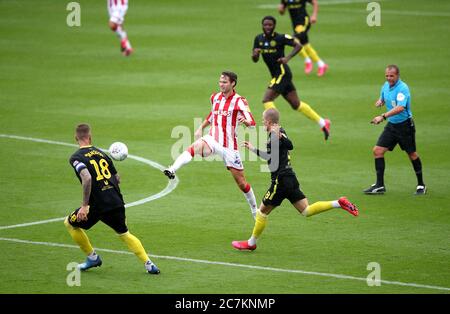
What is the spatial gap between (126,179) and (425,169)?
6009mm

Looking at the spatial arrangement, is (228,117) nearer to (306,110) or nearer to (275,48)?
(275,48)

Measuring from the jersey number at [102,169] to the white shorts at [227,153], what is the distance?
3340 millimetres

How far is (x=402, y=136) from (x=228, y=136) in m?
3.69

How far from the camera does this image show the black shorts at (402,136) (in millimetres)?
17516

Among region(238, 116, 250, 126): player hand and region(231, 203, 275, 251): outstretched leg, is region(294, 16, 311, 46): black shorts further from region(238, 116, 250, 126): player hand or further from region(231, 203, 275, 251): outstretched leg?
region(231, 203, 275, 251): outstretched leg

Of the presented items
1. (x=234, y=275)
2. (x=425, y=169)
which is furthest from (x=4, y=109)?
(x=234, y=275)

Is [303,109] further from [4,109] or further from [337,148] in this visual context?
[4,109]

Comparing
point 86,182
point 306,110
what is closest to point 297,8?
point 306,110

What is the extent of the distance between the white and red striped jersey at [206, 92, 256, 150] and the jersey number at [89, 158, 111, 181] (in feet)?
11.2

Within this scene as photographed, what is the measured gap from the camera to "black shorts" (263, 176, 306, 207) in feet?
44.9

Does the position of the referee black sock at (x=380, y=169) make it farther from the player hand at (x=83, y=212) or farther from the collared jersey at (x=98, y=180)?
the player hand at (x=83, y=212)

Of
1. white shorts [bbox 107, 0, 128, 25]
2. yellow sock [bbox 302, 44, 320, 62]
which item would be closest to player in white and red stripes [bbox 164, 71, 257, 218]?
yellow sock [bbox 302, 44, 320, 62]

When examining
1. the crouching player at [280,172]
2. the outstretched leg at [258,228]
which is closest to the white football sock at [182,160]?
the outstretched leg at [258,228]

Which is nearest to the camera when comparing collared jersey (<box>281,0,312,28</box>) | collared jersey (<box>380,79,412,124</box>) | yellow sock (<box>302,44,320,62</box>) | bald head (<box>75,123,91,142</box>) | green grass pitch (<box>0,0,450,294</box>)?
bald head (<box>75,123,91,142</box>)
